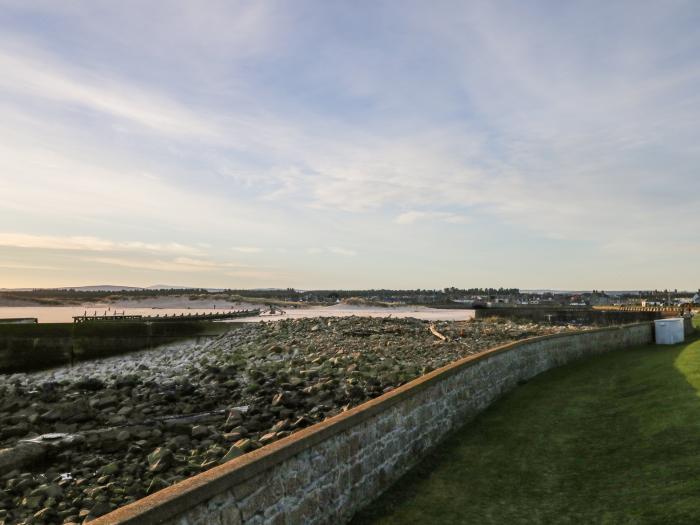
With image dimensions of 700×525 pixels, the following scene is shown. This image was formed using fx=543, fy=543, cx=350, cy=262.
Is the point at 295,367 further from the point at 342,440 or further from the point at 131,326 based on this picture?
the point at 131,326

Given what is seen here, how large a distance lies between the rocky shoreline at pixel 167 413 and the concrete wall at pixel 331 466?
286cm

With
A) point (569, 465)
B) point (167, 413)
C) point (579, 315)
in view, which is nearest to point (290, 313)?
point (579, 315)

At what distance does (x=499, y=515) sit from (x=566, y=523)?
96cm

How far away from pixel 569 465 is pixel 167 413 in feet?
40.9

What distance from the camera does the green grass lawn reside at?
8094 mm

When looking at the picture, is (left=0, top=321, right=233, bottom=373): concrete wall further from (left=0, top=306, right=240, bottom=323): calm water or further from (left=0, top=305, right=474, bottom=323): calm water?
(left=0, top=306, right=240, bottom=323): calm water

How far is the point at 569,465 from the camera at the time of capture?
10250mm

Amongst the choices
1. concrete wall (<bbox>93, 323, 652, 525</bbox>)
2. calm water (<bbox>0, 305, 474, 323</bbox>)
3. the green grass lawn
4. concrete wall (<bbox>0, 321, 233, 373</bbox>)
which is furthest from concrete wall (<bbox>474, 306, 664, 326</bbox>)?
concrete wall (<bbox>93, 323, 652, 525</bbox>)

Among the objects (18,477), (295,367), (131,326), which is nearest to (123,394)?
(295,367)

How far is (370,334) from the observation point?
36.2 metres

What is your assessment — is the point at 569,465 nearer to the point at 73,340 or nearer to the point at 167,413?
the point at 167,413

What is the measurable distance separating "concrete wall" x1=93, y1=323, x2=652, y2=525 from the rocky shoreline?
9.37 feet

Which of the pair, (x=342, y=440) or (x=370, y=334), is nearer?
(x=342, y=440)

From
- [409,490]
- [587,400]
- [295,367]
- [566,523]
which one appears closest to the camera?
[566,523]
